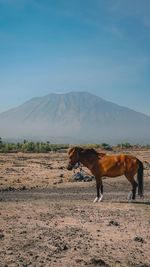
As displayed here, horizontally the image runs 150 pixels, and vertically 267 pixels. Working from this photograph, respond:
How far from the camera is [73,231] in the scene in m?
14.1

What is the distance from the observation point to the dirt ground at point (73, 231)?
1166 cm

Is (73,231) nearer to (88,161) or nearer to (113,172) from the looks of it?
(113,172)

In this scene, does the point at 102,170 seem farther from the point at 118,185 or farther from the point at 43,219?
the point at 118,185

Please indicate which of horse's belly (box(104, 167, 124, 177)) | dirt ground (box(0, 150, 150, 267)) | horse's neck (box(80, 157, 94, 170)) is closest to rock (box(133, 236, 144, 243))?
dirt ground (box(0, 150, 150, 267))

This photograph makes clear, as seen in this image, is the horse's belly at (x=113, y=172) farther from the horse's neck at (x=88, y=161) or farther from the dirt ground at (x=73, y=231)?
the dirt ground at (x=73, y=231)

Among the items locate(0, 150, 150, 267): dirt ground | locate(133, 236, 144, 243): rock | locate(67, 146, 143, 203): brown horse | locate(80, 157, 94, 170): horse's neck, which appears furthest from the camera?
locate(80, 157, 94, 170): horse's neck

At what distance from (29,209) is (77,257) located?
5.91 m

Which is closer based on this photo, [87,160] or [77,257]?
[77,257]

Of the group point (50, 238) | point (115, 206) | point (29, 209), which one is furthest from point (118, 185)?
point (50, 238)

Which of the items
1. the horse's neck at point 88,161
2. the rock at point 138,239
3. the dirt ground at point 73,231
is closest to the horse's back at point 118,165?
the horse's neck at point 88,161

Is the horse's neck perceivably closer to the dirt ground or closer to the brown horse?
the brown horse

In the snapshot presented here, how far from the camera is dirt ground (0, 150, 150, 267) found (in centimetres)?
1166

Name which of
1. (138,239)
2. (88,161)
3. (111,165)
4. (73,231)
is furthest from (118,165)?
(138,239)

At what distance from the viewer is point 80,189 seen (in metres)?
26.3
